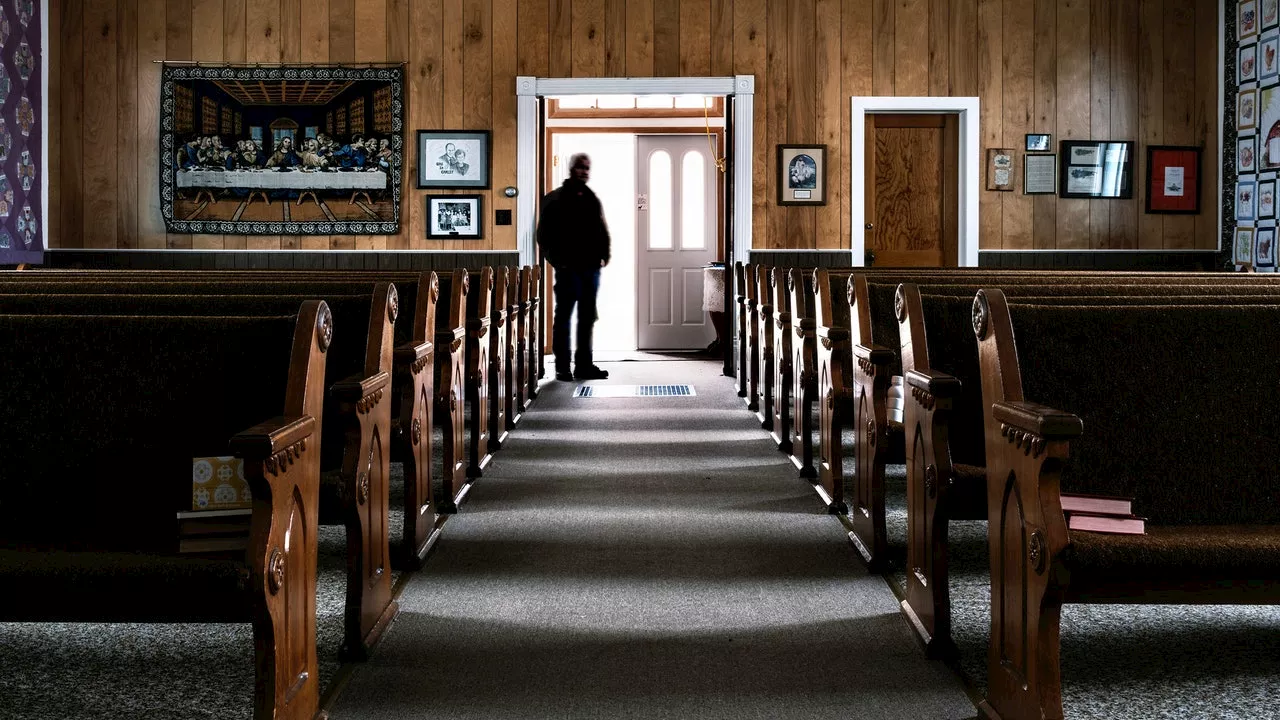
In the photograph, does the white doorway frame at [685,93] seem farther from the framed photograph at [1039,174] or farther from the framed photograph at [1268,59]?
A: the framed photograph at [1268,59]

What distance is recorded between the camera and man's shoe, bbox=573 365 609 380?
8172 mm

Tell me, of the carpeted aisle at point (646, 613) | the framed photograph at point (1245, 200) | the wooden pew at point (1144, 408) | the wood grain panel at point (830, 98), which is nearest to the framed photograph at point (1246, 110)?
the framed photograph at point (1245, 200)

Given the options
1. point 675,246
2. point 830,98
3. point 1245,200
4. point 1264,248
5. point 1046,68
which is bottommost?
point 1264,248

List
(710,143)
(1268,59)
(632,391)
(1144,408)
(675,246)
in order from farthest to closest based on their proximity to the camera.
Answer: (675,246), (710,143), (1268,59), (632,391), (1144,408)

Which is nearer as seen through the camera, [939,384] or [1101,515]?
[1101,515]

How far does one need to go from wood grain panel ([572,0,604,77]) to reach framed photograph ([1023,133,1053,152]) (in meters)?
3.19

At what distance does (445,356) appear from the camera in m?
3.65

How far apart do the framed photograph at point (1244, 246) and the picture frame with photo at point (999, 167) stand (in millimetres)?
1638

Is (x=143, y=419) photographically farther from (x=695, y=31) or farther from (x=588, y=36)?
(x=695, y=31)

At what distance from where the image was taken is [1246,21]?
26.2ft

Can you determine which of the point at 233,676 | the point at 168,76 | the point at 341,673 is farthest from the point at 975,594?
the point at 168,76

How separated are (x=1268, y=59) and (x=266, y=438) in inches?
314

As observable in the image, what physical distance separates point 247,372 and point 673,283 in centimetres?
936

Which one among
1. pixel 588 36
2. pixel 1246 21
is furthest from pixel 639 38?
pixel 1246 21
